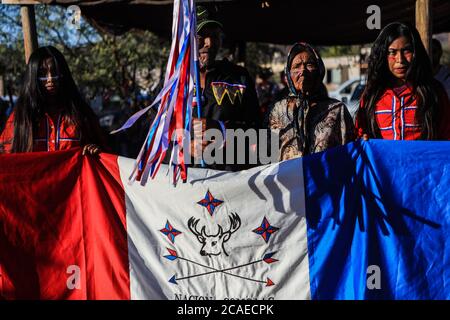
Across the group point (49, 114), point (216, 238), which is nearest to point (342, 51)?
point (49, 114)

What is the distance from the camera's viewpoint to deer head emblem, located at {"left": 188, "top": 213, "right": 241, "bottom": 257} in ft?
13.4

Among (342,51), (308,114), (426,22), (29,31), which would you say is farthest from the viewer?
Answer: (342,51)

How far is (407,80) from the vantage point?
13.6ft

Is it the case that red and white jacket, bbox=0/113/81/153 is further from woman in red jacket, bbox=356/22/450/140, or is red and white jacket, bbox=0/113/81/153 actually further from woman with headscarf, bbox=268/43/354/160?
woman in red jacket, bbox=356/22/450/140

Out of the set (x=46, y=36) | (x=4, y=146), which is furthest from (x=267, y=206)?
(x=46, y=36)

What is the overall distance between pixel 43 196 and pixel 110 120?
11913 millimetres

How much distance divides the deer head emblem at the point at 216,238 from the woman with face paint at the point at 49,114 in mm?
895

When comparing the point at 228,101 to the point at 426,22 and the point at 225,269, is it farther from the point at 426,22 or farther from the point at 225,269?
the point at 426,22

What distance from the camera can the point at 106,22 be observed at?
7.81m

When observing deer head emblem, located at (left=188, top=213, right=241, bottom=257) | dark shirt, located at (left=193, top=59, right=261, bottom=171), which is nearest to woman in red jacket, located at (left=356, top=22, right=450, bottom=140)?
dark shirt, located at (left=193, top=59, right=261, bottom=171)

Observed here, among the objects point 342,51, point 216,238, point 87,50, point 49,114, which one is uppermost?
point 342,51

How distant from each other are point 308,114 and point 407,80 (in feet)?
2.10

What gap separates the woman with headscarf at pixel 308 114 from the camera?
4211 mm
